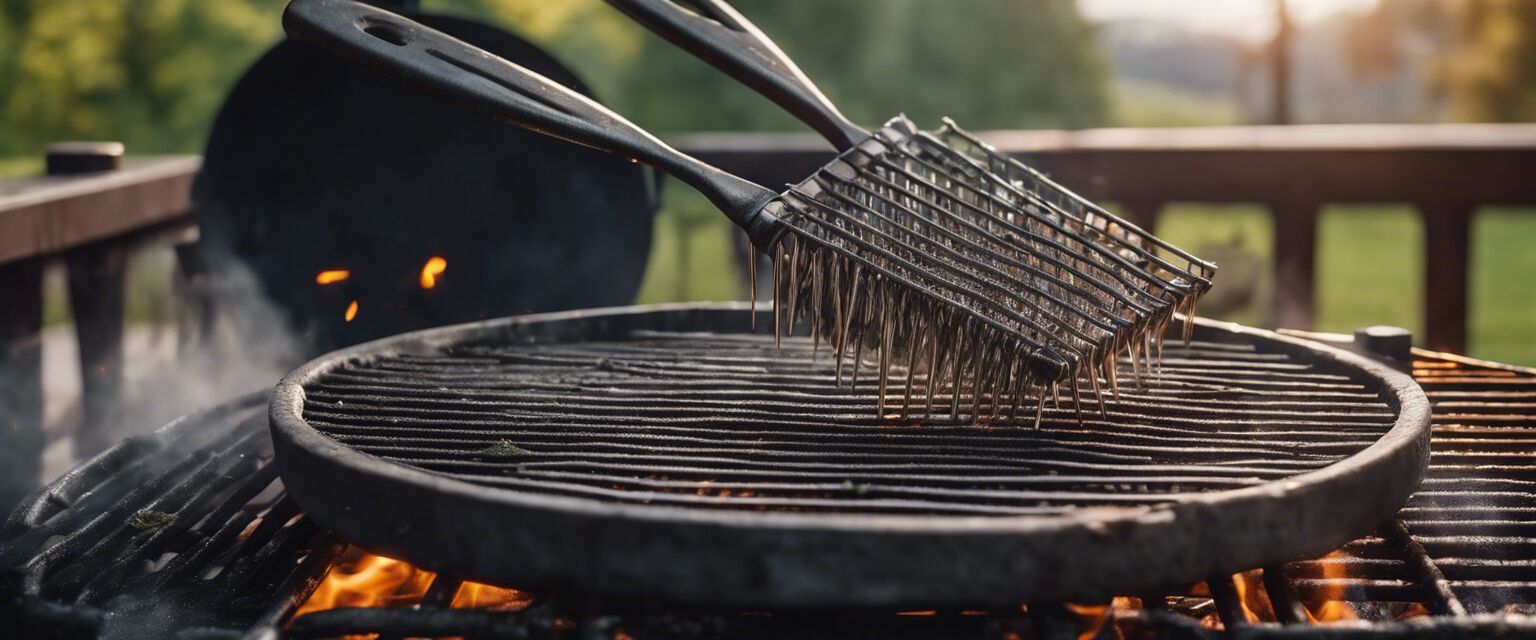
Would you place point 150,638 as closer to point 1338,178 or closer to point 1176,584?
point 1176,584

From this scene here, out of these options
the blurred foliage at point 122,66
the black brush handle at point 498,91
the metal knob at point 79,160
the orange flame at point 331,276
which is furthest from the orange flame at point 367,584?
the blurred foliage at point 122,66

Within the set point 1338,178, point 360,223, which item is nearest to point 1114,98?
point 1338,178

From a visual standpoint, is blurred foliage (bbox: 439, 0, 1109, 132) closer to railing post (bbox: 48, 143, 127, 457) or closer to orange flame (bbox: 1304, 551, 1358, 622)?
railing post (bbox: 48, 143, 127, 457)

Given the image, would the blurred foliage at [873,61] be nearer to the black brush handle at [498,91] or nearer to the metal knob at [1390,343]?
the metal knob at [1390,343]

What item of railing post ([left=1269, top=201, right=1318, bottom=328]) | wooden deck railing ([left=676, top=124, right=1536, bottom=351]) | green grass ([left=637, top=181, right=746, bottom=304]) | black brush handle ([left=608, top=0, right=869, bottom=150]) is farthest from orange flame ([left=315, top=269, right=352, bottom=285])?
railing post ([left=1269, top=201, right=1318, bottom=328])

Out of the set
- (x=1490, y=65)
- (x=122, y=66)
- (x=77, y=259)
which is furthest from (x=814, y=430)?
(x=122, y=66)
